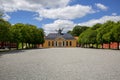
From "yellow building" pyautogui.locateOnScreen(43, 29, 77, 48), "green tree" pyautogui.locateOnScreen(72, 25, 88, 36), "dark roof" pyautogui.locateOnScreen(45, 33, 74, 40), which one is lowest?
"yellow building" pyautogui.locateOnScreen(43, 29, 77, 48)

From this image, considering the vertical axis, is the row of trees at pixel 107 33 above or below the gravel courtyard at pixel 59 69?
above

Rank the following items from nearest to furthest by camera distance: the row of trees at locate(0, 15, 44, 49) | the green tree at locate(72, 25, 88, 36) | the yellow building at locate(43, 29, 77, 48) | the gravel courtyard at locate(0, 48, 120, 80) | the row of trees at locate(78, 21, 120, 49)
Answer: the gravel courtyard at locate(0, 48, 120, 80)
the row of trees at locate(0, 15, 44, 49)
the row of trees at locate(78, 21, 120, 49)
the yellow building at locate(43, 29, 77, 48)
the green tree at locate(72, 25, 88, 36)

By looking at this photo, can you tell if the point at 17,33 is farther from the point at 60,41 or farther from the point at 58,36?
the point at 58,36

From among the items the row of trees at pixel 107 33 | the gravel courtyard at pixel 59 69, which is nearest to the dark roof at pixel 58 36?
the row of trees at pixel 107 33

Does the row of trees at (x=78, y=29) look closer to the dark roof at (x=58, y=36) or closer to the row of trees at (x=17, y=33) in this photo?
the dark roof at (x=58, y=36)

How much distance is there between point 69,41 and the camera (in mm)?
153125

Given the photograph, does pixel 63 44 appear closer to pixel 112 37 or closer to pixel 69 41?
pixel 69 41

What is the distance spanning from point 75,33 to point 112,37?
101720 mm

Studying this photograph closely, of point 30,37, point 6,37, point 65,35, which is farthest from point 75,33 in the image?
point 6,37

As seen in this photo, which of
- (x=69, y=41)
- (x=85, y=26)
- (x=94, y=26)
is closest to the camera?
(x=94, y=26)

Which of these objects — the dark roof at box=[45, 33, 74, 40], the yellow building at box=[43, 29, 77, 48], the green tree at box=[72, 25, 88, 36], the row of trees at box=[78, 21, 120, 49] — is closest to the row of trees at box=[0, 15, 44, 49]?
the row of trees at box=[78, 21, 120, 49]

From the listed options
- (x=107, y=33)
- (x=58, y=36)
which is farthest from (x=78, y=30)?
(x=107, y=33)

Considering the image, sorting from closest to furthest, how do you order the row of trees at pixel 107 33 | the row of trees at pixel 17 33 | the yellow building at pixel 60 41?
the row of trees at pixel 17 33 → the row of trees at pixel 107 33 → the yellow building at pixel 60 41

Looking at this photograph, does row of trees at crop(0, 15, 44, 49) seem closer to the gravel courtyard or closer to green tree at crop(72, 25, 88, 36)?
the gravel courtyard
